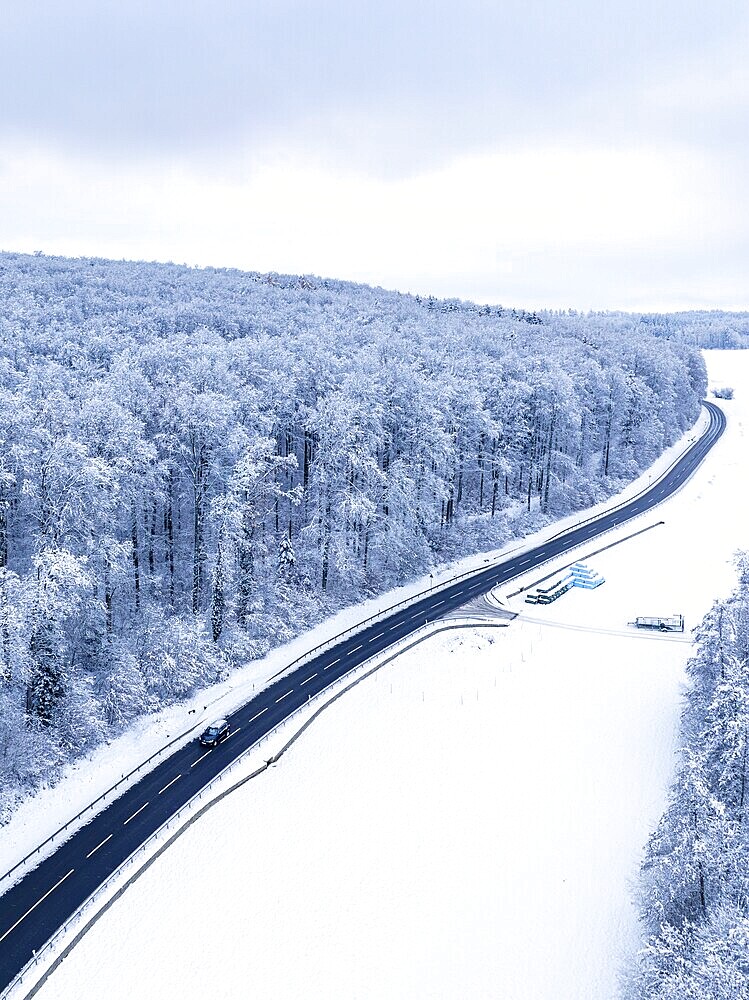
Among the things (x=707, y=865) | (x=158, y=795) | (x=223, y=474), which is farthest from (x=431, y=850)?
(x=223, y=474)

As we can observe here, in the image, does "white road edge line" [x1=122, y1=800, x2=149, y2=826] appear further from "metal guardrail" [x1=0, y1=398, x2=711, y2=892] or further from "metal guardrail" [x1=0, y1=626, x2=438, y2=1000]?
"metal guardrail" [x1=0, y1=398, x2=711, y2=892]

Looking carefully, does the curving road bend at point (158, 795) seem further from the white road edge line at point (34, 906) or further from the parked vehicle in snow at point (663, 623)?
the parked vehicle in snow at point (663, 623)

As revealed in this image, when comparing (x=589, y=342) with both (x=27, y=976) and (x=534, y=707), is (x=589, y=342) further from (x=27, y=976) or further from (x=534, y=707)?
(x=27, y=976)

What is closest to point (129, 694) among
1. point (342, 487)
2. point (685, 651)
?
point (342, 487)

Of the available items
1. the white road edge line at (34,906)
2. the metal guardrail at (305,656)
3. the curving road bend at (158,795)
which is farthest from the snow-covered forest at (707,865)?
the metal guardrail at (305,656)

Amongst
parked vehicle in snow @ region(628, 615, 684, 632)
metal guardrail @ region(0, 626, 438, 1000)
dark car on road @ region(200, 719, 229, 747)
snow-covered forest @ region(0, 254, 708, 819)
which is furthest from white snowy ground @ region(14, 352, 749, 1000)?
snow-covered forest @ region(0, 254, 708, 819)

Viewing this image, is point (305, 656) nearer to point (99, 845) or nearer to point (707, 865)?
point (99, 845)
